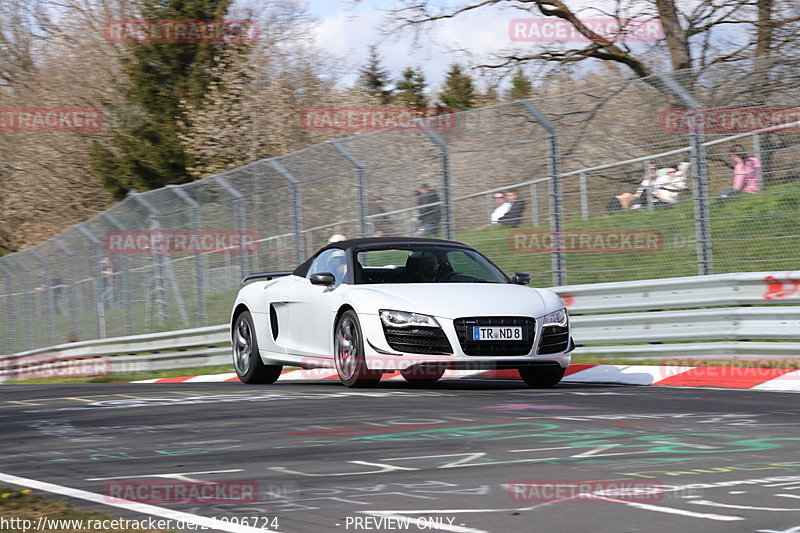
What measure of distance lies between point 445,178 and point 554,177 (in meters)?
1.71

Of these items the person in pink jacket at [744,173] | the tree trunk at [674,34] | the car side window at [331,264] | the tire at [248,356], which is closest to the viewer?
the car side window at [331,264]

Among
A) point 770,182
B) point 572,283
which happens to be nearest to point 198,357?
point 572,283

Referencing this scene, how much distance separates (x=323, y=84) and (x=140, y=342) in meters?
22.5

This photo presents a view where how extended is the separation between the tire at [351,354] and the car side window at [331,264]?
633 millimetres

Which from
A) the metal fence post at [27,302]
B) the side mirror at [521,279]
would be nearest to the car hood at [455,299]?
the side mirror at [521,279]

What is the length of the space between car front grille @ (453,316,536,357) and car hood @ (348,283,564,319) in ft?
0.16

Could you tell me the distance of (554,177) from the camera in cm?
1355

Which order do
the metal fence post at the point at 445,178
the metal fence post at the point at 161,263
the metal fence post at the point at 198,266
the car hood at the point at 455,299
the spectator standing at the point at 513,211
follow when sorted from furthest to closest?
1. the metal fence post at the point at 161,263
2. the metal fence post at the point at 198,266
3. the metal fence post at the point at 445,178
4. the spectator standing at the point at 513,211
5. the car hood at the point at 455,299

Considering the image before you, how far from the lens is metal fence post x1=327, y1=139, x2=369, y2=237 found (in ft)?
52.7

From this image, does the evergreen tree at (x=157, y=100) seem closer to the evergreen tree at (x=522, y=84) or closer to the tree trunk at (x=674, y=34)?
the evergreen tree at (x=522, y=84)

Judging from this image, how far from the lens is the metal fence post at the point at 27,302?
27.3m

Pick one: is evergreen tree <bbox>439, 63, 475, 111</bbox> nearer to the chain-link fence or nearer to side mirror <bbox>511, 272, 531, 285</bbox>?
the chain-link fence

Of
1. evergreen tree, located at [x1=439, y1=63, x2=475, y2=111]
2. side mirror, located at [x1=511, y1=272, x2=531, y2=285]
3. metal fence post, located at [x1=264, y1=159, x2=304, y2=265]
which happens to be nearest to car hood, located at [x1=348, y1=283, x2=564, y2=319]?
side mirror, located at [x1=511, y1=272, x2=531, y2=285]

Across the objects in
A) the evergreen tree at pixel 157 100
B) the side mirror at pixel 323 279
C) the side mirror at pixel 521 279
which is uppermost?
the evergreen tree at pixel 157 100
